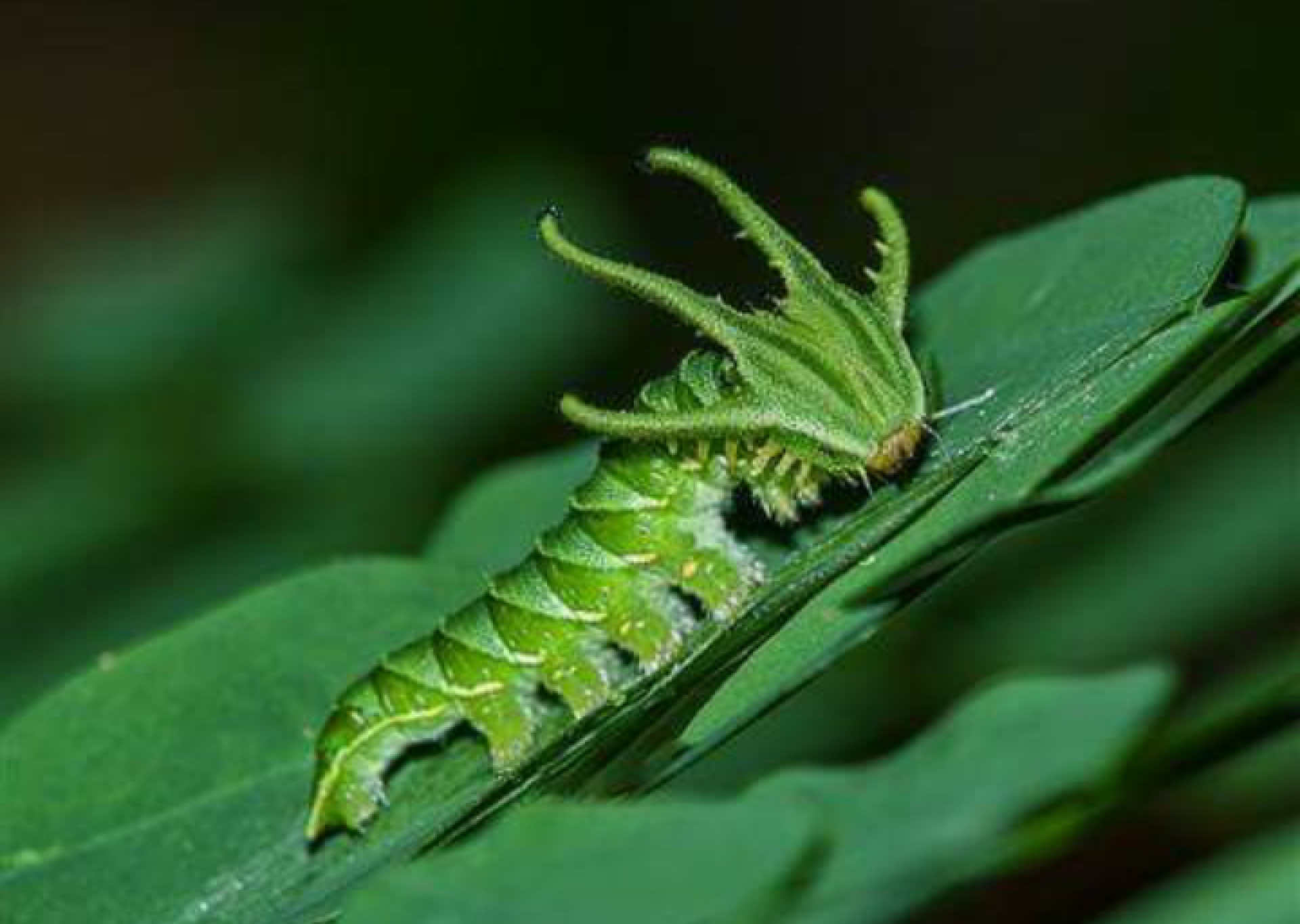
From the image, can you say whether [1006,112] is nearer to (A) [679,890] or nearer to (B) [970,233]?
(B) [970,233]

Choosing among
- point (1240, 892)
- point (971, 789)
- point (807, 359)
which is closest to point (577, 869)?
point (971, 789)

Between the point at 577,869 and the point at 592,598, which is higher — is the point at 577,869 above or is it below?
below

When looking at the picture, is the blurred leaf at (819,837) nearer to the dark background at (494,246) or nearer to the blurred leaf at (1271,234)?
the blurred leaf at (1271,234)

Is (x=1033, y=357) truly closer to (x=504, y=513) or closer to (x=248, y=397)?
(x=504, y=513)

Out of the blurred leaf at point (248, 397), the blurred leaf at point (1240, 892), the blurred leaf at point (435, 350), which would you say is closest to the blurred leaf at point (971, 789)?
the blurred leaf at point (1240, 892)

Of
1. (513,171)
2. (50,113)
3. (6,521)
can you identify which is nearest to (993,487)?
(6,521)

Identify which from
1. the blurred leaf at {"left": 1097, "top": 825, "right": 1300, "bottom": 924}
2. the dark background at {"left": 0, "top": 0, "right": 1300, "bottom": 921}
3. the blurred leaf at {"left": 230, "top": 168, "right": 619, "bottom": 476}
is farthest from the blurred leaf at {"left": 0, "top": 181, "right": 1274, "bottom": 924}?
the blurred leaf at {"left": 230, "top": 168, "right": 619, "bottom": 476}
